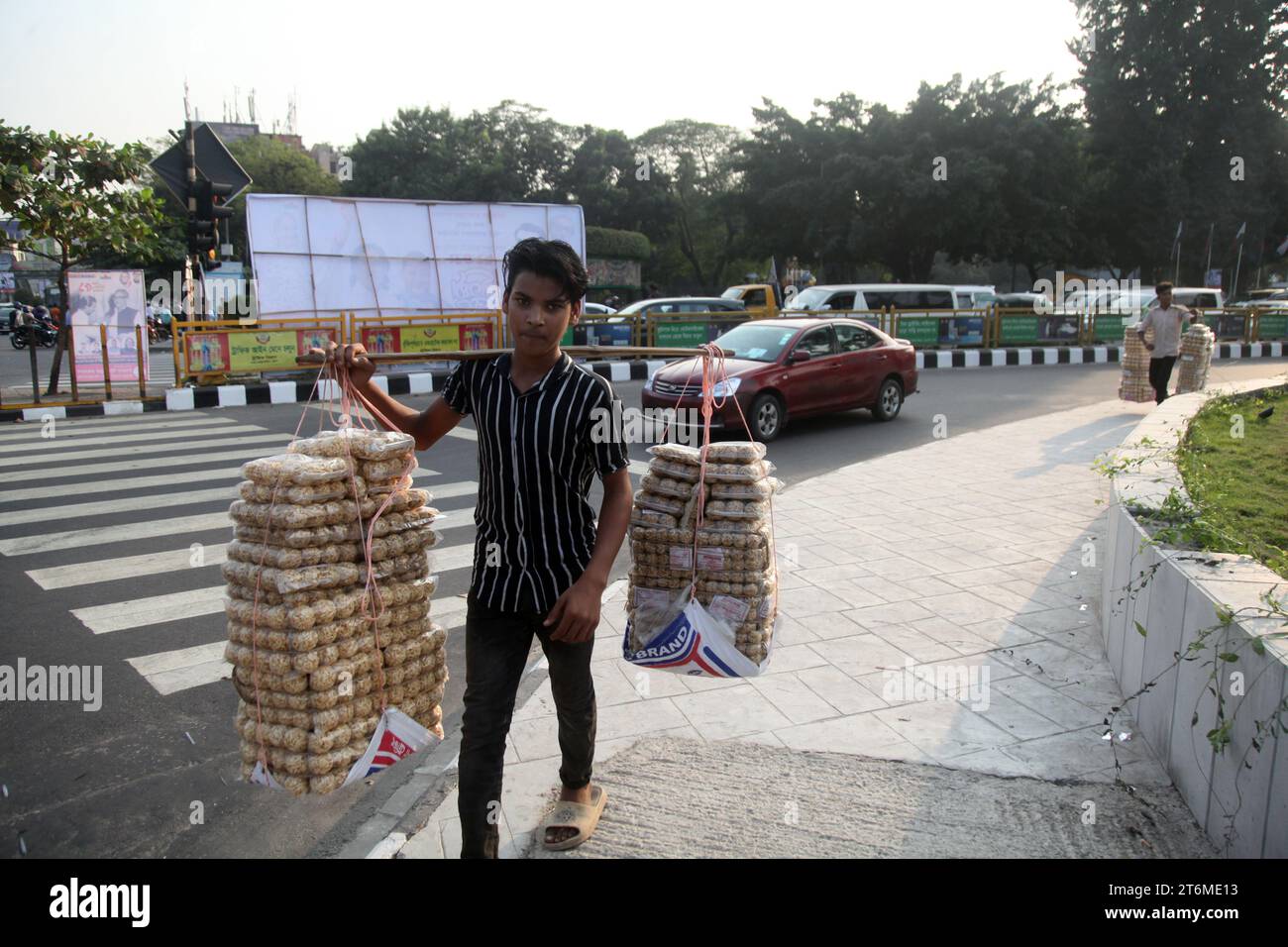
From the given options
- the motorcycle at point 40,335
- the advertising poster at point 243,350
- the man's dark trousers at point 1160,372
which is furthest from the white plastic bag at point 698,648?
the motorcycle at point 40,335

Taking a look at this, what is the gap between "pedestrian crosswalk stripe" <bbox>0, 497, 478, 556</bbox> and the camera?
694 centimetres

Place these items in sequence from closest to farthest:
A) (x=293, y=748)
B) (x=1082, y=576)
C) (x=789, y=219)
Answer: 1. (x=293, y=748)
2. (x=1082, y=576)
3. (x=789, y=219)

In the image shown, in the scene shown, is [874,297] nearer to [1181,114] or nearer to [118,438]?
[118,438]

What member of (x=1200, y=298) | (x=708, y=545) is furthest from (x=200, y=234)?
(x=1200, y=298)

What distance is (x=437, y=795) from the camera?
11.8ft

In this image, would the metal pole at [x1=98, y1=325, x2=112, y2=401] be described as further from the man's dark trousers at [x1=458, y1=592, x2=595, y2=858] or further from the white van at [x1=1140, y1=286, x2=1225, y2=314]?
the white van at [x1=1140, y1=286, x2=1225, y2=314]

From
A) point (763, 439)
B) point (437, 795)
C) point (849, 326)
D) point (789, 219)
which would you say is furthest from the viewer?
point (789, 219)

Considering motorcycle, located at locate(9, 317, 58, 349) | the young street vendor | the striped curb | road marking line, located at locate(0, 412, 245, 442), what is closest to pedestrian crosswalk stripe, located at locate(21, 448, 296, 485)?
the striped curb

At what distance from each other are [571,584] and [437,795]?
1.36 meters

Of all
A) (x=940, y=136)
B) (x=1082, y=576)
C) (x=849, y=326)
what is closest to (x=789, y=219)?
(x=940, y=136)

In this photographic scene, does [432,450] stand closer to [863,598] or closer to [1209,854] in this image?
[863,598]

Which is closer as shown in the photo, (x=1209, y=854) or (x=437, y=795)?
(x=1209, y=854)

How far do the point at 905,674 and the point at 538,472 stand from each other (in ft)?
8.78

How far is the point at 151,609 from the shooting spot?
567 cm
